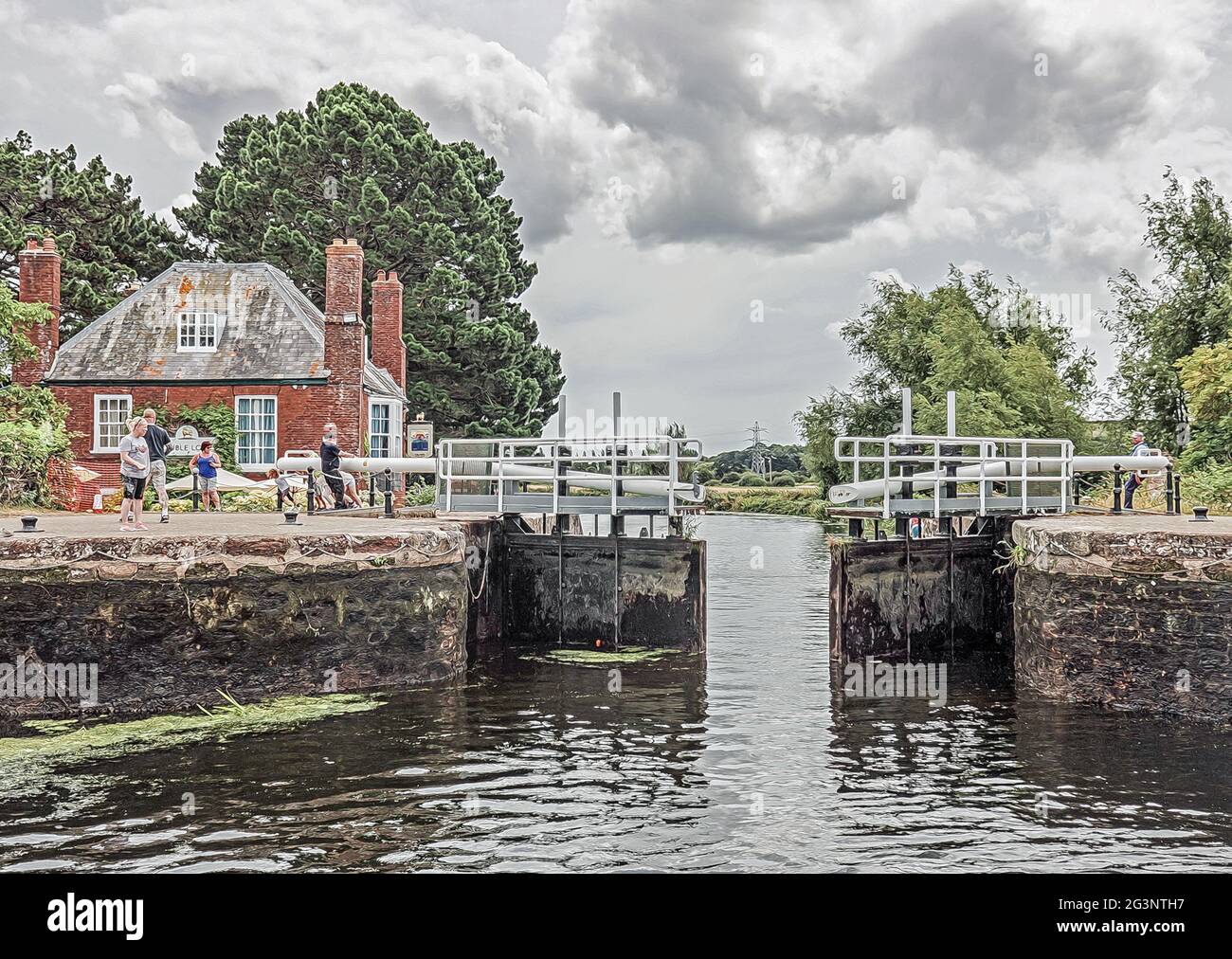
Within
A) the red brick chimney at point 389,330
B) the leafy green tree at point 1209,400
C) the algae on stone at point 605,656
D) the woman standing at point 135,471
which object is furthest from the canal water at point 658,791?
the red brick chimney at point 389,330

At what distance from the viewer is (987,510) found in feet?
63.0

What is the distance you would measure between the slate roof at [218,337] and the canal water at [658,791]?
66.8 ft

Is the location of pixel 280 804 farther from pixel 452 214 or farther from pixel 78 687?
pixel 452 214

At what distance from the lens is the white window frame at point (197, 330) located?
112 feet

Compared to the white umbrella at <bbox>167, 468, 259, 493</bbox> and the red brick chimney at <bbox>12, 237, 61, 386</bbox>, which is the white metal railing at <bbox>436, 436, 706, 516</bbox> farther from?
the red brick chimney at <bbox>12, 237, 61, 386</bbox>

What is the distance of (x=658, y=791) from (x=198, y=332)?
27.6 metres

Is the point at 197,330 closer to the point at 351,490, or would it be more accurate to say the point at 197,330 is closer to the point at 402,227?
the point at 351,490

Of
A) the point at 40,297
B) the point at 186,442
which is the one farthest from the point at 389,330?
the point at 186,442

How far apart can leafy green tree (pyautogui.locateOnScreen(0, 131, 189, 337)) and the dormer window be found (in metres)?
10.1

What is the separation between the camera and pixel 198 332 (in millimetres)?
34562

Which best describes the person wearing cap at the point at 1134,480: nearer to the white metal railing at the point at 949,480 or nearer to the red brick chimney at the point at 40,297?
the white metal railing at the point at 949,480

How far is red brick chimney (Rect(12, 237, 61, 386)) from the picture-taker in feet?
109

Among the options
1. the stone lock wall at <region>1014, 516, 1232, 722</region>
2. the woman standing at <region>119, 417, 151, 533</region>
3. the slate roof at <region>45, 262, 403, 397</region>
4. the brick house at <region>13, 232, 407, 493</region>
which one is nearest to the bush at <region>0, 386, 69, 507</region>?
the brick house at <region>13, 232, 407, 493</region>
